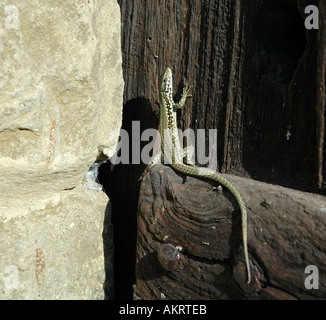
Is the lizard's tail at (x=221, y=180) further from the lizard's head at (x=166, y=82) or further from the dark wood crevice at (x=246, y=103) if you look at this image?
the lizard's head at (x=166, y=82)

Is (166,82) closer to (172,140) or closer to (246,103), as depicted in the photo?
(172,140)

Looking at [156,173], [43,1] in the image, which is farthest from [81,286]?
[43,1]

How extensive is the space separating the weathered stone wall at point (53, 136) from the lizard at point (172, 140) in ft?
1.05

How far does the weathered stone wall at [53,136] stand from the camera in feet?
5.82

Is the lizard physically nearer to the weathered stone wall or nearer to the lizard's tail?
the lizard's tail

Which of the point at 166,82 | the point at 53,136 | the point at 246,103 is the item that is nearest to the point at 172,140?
the point at 166,82

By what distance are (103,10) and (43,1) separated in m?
0.54

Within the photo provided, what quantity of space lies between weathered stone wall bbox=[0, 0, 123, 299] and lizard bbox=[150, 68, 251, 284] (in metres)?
0.32

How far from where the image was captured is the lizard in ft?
6.78

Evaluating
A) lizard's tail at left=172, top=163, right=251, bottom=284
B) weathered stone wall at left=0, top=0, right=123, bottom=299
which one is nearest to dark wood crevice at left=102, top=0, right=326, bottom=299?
lizard's tail at left=172, top=163, right=251, bottom=284

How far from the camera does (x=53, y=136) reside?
195 cm

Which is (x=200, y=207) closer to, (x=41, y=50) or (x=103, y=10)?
(x=41, y=50)

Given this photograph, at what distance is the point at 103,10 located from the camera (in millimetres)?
2264

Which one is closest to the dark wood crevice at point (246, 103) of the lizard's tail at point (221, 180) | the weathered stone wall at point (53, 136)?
the lizard's tail at point (221, 180)
